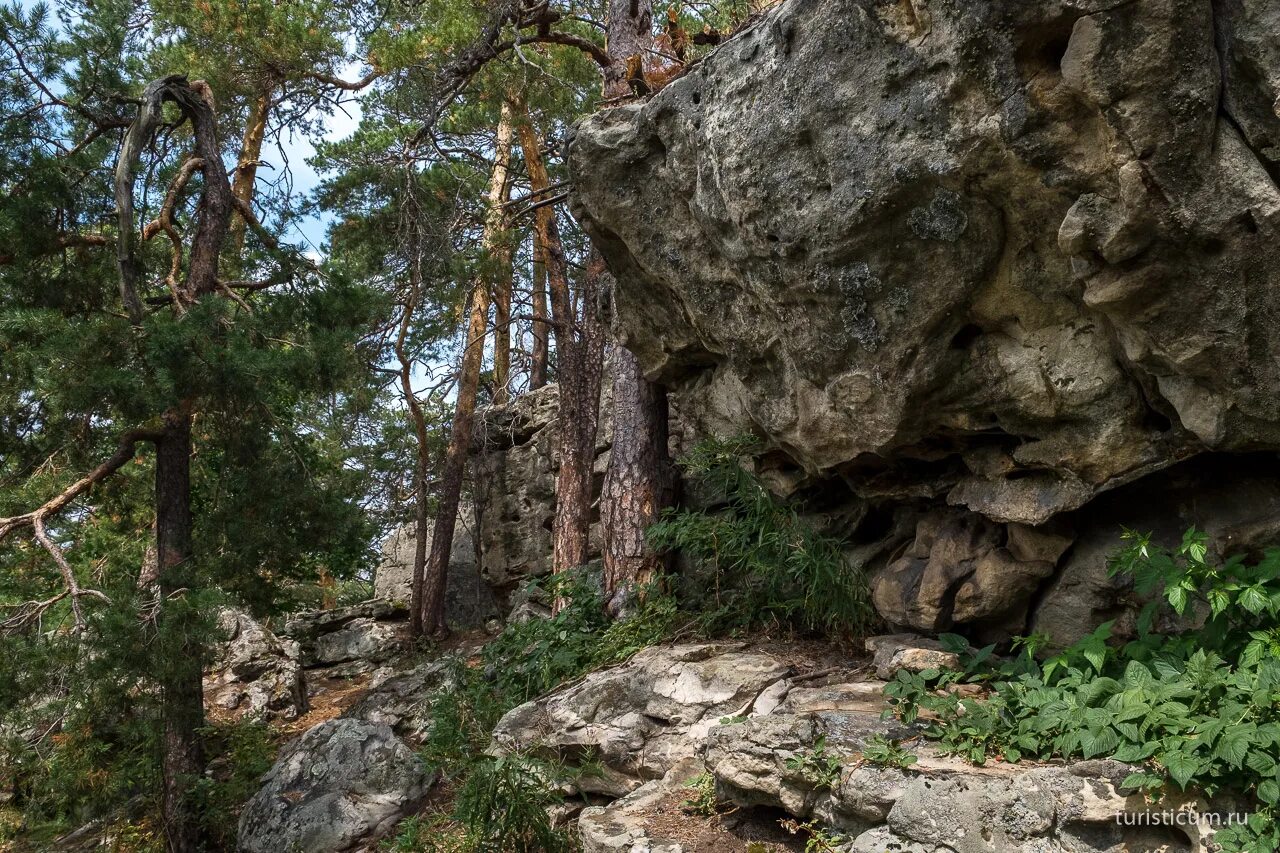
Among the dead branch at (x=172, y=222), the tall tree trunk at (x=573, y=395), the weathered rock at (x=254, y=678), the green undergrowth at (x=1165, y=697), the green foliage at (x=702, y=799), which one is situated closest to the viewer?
the green undergrowth at (x=1165, y=697)

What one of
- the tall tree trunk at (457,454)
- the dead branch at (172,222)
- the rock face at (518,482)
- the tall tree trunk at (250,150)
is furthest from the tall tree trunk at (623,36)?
the tall tree trunk at (250,150)

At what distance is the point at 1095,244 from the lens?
3.78 m

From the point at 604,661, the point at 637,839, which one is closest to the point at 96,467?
the point at 604,661

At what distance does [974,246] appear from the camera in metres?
4.30

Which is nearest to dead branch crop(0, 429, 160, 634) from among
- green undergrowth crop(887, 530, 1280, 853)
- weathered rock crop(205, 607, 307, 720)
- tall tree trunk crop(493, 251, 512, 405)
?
weathered rock crop(205, 607, 307, 720)

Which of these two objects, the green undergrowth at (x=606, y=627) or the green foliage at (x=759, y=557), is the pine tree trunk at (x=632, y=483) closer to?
the green undergrowth at (x=606, y=627)

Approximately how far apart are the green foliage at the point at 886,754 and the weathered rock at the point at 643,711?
125cm

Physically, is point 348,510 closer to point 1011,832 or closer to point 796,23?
point 796,23

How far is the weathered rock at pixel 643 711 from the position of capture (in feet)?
16.8

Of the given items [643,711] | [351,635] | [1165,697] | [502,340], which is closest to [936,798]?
[1165,697]

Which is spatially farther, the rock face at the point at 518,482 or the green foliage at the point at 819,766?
the rock face at the point at 518,482

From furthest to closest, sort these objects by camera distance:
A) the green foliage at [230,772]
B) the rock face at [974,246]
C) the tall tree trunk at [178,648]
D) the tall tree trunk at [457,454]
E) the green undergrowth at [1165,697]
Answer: the tall tree trunk at [457,454], the green foliage at [230,772], the tall tree trunk at [178,648], the rock face at [974,246], the green undergrowth at [1165,697]

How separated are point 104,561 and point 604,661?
6.04 metres


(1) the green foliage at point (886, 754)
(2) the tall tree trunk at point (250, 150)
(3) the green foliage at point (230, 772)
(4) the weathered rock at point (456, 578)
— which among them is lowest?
(3) the green foliage at point (230, 772)
